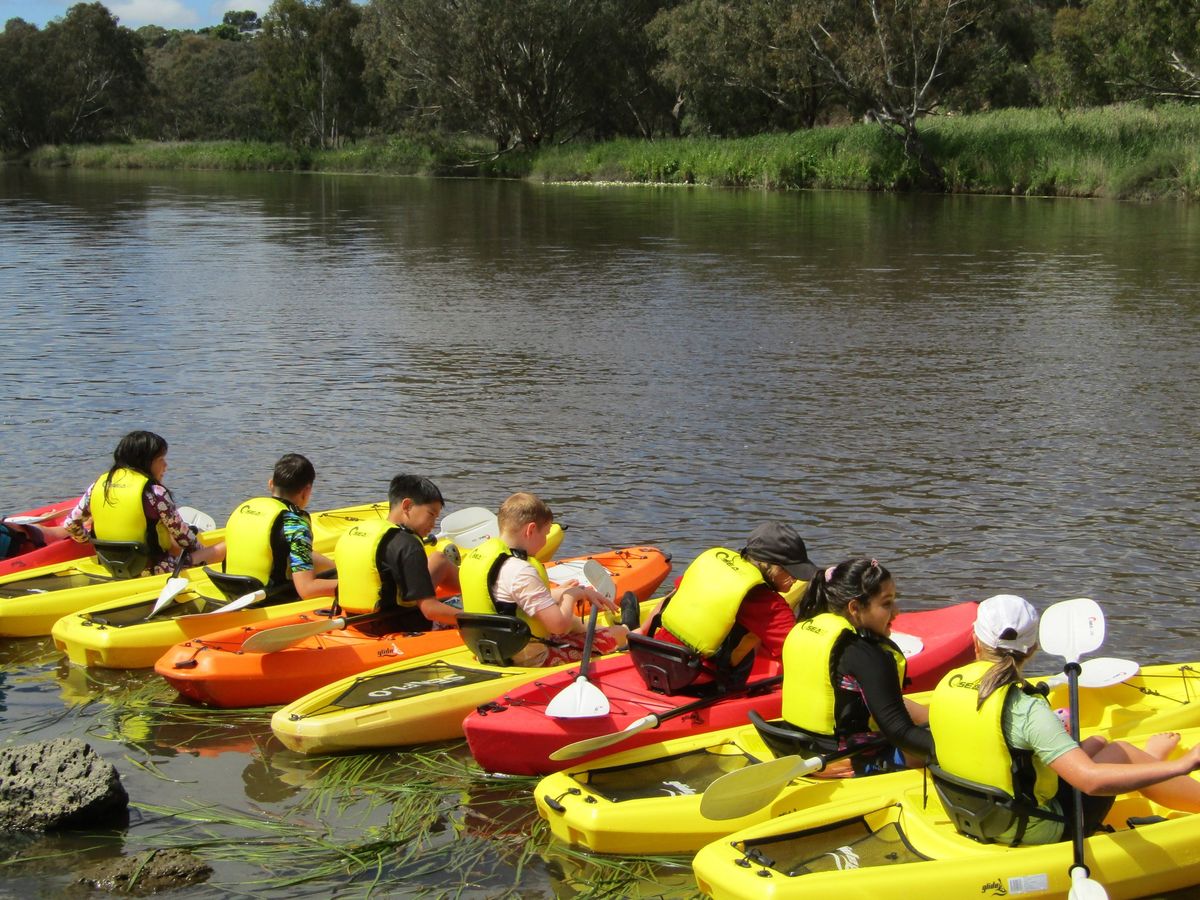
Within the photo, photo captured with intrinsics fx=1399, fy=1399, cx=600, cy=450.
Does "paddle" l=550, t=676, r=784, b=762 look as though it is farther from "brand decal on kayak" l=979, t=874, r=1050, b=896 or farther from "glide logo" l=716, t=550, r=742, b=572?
"brand decal on kayak" l=979, t=874, r=1050, b=896

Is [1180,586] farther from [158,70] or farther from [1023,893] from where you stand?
[158,70]

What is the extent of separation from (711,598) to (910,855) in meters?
1.43

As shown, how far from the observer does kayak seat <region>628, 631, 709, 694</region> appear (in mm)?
6082

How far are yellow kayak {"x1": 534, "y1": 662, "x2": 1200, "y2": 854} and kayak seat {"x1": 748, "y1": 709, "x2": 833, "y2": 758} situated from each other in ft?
0.41

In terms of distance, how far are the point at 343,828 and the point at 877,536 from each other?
5136mm

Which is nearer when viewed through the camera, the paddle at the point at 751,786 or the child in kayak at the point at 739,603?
the paddle at the point at 751,786

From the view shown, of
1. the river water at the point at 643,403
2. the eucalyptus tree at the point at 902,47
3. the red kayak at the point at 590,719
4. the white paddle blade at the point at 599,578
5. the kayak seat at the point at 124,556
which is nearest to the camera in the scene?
the red kayak at the point at 590,719

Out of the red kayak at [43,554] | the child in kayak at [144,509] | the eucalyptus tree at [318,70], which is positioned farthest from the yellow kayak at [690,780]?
the eucalyptus tree at [318,70]

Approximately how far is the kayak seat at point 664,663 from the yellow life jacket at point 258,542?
7.44ft

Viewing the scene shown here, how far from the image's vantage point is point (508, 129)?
61.3m

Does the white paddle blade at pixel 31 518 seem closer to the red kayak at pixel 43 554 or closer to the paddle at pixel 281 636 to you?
the red kayak at pixel 43 554

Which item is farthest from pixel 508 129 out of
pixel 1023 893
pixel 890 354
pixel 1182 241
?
pixel 1023 893

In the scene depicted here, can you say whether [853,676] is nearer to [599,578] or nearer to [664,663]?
[664,663]

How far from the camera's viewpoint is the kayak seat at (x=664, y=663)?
6082 millimetres
